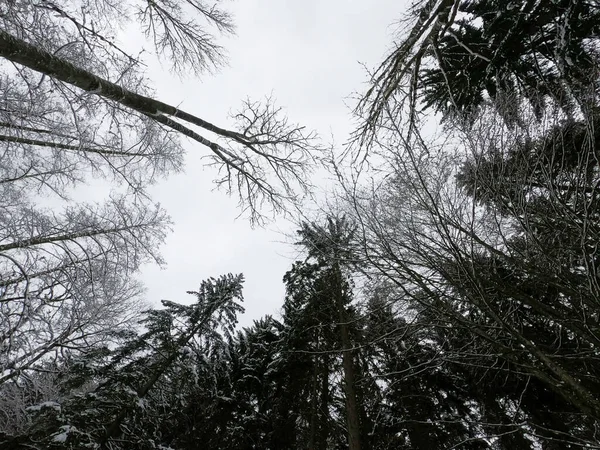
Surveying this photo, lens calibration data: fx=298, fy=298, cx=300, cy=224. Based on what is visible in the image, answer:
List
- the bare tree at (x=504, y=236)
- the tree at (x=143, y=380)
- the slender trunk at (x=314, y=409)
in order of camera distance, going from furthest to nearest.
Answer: the slender trunk at (x=314, y=409) → the tree at (x=143, y=380) → the bare tree at (x=504, y=236)

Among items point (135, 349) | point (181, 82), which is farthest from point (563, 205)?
point (135, 349)

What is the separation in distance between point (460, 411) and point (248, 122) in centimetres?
1038

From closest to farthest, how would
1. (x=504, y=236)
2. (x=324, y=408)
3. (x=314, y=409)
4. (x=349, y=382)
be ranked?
(x=504, y=236), (x=349, y=382), (x=314, y=409), (x=324, y=408)

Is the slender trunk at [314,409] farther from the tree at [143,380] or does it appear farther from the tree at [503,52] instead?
the tree at [503,52]

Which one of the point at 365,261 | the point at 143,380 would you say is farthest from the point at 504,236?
the point at 143,380

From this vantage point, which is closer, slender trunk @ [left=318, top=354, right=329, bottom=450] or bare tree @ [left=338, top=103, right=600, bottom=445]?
bare tree @ [left=338, top=103, right=600, bottom=445]

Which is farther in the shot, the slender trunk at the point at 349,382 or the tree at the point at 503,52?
the slender trunk at the point at 349,382

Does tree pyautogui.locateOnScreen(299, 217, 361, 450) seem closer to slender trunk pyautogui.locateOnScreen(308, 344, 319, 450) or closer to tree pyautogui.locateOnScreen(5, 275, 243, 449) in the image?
slender trunk pyautogui.locateOnScreen(308, 344, 319, 450)

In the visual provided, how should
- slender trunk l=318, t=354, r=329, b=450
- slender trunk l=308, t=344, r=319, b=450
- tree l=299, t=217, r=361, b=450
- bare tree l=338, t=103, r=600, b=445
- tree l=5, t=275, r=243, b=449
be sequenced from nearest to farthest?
bare tree l=338, t=103, r=600, b=445, tree l=299, t=217, r=361, b=450, tree l=5, t=275, r=243, b=449, slender trunk l=308, t=344, r=319, b=450, slender trunk l=318, t=354, r=329, b=450

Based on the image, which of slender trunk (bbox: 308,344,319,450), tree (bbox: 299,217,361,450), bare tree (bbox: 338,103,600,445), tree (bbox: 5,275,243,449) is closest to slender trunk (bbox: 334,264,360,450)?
tree (bbox: 299,217,361,450)

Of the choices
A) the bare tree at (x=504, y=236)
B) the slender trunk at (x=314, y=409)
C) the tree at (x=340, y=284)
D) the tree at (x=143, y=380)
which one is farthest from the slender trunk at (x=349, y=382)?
the tree at (x=143, y=380)

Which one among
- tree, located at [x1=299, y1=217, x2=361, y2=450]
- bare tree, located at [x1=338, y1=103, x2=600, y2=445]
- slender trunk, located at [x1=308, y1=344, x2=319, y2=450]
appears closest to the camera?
bare tree, located at [x1=338, y1=103, x2=600, y2=445]

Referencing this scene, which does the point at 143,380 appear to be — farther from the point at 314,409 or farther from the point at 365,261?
the point at 365,261

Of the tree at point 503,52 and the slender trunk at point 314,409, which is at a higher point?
the tree at point 503,52
